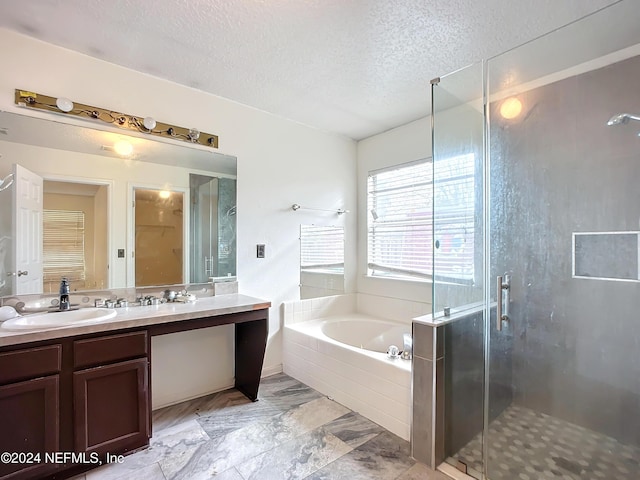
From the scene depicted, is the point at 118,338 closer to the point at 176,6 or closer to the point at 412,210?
the point at 176,6

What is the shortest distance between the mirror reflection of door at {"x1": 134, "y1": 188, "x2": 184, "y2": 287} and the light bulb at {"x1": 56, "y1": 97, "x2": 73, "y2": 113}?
607 millimetres

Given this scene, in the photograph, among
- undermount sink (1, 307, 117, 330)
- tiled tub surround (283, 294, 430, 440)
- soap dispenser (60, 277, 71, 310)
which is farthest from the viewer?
tiled tub surround (283, 294, 430, 440)

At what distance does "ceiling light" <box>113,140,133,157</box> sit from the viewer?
2.22 m

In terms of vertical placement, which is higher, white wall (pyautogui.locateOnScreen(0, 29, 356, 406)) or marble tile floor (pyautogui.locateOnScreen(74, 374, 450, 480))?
white wall (pyautogui.locateOnScreen(0, 29, 356, 406))

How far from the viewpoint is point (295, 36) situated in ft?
6.16

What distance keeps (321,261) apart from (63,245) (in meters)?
2.19

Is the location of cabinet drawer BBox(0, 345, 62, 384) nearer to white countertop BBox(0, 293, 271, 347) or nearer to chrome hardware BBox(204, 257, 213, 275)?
white countertop BBox(0, 293, 271, 347)

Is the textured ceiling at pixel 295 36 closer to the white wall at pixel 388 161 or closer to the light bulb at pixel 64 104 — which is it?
the light bulb at pixel 64 104

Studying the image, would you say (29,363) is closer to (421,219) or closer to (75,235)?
(75,235)

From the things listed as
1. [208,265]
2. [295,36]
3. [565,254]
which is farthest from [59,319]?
[565,254]

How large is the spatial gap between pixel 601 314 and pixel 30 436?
10.6 feet

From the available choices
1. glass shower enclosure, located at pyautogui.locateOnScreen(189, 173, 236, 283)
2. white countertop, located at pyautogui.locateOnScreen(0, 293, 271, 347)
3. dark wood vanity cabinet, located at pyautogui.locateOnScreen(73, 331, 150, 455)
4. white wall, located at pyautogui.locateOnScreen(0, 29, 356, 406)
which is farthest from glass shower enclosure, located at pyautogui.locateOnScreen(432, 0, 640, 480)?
dark wood vanity cabinet, located at pyautogui.locateOnScreen(73, 331, 150, 455)

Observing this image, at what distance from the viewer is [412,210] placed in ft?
10.5

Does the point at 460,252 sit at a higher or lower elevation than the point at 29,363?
higher
